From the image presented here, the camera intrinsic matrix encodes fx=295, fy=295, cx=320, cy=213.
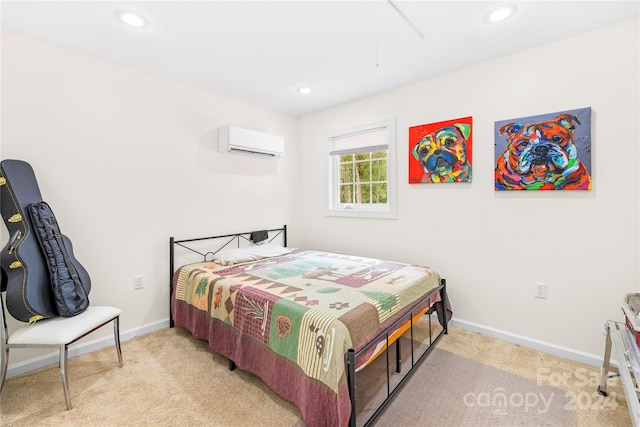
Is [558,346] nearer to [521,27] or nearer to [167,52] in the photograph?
[521,27]

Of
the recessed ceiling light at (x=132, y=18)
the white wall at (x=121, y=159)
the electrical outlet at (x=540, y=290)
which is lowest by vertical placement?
the electrical outlet at (x=540, y=290)

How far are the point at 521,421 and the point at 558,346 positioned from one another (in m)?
1.04

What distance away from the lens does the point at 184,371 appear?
2.18 m

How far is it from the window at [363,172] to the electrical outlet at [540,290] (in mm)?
1412

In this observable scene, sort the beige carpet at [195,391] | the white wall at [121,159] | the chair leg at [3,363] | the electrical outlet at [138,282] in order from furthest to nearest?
the electrical outlet at [138,282]
the white wall at [121,159]
the chair leg at [3,363]
the beige carpet at [195,391]

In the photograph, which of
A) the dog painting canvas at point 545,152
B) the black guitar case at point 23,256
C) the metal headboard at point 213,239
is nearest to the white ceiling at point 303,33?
the dog painting canvas at point 545,152

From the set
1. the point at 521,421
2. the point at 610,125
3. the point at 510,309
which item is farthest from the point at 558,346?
the point at 610,125

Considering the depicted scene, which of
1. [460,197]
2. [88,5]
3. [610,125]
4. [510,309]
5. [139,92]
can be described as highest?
[88,5]

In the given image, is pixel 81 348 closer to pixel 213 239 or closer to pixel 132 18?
pixel 213 239

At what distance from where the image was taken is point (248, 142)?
339 cm

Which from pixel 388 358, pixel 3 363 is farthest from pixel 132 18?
pixel 388 358

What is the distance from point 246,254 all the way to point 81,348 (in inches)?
59.6

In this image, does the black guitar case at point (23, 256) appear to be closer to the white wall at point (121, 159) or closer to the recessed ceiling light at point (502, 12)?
the white wall at point (121, 159)

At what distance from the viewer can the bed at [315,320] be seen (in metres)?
1.52
